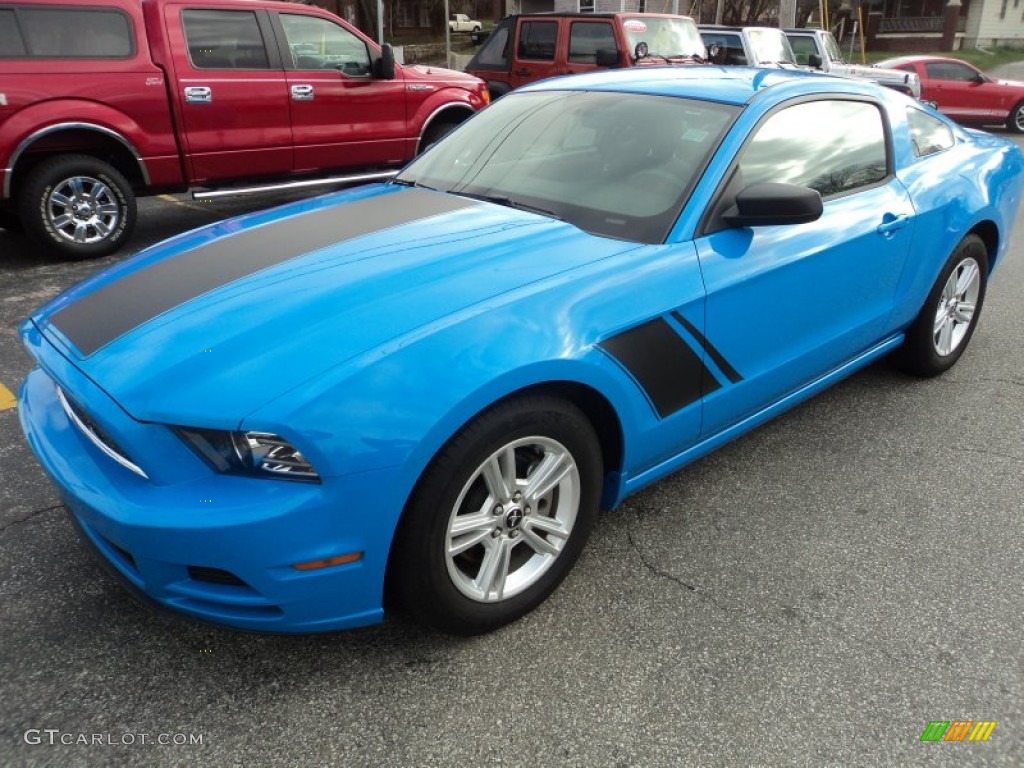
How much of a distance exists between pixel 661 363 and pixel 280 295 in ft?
3.76

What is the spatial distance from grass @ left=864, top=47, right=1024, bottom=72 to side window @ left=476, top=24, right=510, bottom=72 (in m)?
27.4

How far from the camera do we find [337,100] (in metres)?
7.14

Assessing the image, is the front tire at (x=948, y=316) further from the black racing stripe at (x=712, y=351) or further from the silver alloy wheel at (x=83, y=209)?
the silver alloy wheel at (x=83, y=209)

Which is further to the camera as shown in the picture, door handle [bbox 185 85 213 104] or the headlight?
door handle [bbox 185 85 213 104]

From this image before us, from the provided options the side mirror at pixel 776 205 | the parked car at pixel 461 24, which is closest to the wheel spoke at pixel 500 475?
the side mirror at pixel 776 205

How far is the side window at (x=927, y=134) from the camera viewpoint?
12.2ft

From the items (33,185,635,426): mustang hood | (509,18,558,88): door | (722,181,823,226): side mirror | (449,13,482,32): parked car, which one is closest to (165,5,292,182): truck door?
(33,185,635,426): mustang hood

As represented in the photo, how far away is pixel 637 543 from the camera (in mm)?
2758

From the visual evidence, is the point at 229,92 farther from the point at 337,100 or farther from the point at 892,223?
the point at 892,223

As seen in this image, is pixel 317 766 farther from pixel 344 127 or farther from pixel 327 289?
pixel 344 127

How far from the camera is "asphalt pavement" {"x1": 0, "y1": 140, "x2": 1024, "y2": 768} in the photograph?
6.39ft

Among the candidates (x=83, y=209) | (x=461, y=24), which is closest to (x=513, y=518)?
(x=83, y=209)

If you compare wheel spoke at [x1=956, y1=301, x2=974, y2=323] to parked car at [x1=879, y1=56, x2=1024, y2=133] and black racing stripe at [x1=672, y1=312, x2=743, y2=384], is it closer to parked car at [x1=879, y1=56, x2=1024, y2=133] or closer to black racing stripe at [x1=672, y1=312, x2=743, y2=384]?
black racing stripe at [x1=672, y1=312, x2=743, y2=384]

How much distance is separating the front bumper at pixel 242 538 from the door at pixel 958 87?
16.6 m
